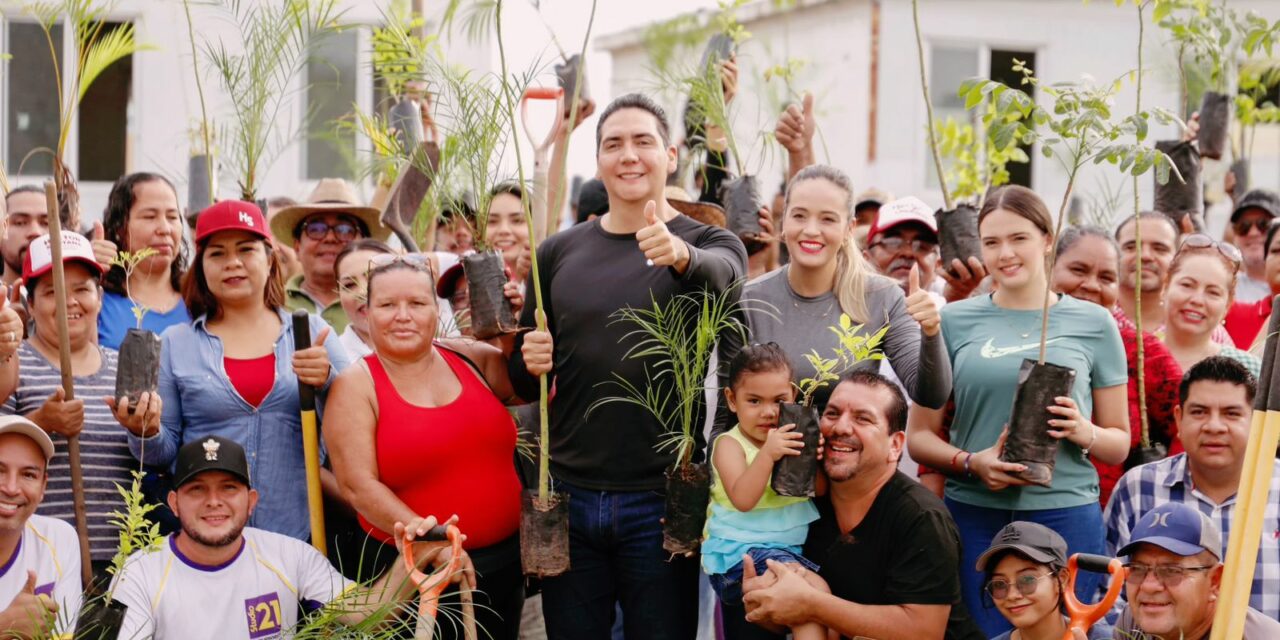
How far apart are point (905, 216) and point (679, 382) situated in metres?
1.90

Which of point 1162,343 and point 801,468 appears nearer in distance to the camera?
point 801,468

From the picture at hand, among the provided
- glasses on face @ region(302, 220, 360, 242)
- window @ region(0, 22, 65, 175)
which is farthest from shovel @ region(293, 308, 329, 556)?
window @ region(0, 22, 65, 175)

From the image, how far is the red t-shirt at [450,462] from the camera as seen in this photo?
4652 mm

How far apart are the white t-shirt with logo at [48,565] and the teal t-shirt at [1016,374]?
3.02 metres

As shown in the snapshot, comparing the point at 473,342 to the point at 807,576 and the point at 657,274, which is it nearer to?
the point at 657,274

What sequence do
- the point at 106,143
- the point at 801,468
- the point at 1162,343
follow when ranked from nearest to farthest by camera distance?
the point at 801,468, the point at 1162,343, the point at 106,143

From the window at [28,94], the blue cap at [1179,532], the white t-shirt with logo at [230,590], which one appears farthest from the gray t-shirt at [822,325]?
the window at [28,94]

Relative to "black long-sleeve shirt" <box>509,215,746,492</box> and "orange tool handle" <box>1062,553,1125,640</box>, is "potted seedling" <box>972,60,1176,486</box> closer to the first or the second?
"orange tool handle" <box>1062,553,1125,640</box>

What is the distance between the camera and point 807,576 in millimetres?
4445

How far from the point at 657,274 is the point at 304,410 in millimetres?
1328

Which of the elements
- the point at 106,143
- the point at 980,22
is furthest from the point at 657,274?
the point at 980,22

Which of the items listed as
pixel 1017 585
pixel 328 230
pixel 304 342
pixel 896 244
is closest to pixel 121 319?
pixel 304 342

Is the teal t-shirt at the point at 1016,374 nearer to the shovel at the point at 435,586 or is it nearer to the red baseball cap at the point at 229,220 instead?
the shovel at the point at 435,586

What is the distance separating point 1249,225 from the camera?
766 centimetres
